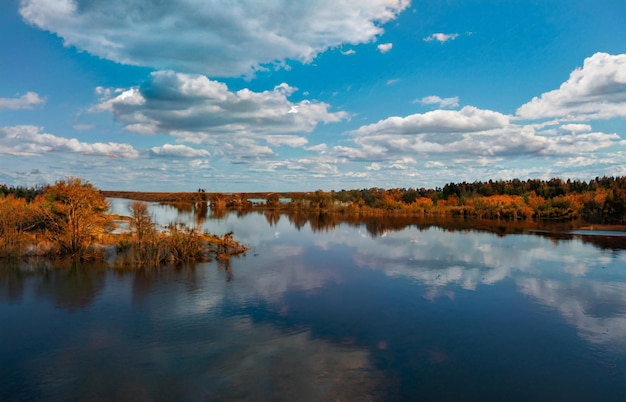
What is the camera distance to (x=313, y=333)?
12414mm

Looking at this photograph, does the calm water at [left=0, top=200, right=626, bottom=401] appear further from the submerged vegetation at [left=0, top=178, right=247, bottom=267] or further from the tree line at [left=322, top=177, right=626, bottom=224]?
the tree line at [left=322, top=177, right=626, bottom=224]

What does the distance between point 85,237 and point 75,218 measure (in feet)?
4.35

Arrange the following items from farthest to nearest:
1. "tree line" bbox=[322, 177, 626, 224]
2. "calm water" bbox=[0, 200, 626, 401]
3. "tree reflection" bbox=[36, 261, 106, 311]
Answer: "tree line" bbox=[322, 177, 626, 224] → "tree reflection" bbox=[36, 261, 106, 311] → "calm water" bbox=[0, 200, 626, 401]

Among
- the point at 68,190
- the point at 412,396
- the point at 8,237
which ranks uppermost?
the point at 68,190

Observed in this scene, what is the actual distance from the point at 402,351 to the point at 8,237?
73.8 feet

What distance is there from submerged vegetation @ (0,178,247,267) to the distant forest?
27.9 m

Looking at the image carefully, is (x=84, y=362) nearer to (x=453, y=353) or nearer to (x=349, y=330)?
(x=349, y=330)

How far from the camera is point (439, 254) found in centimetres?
2745

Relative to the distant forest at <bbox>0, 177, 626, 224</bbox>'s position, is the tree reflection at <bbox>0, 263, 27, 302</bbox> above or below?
below

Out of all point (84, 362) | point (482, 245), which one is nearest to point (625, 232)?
point (482, 245)

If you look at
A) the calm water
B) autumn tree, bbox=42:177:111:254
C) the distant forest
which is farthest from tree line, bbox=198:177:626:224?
the calm water

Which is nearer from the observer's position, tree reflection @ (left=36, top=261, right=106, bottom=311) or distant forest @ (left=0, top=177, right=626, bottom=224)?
tree reflection @ (left=36, top=261, right=106, bottom=311)

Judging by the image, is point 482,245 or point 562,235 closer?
point 482,245

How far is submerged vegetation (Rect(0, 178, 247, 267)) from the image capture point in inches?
878
